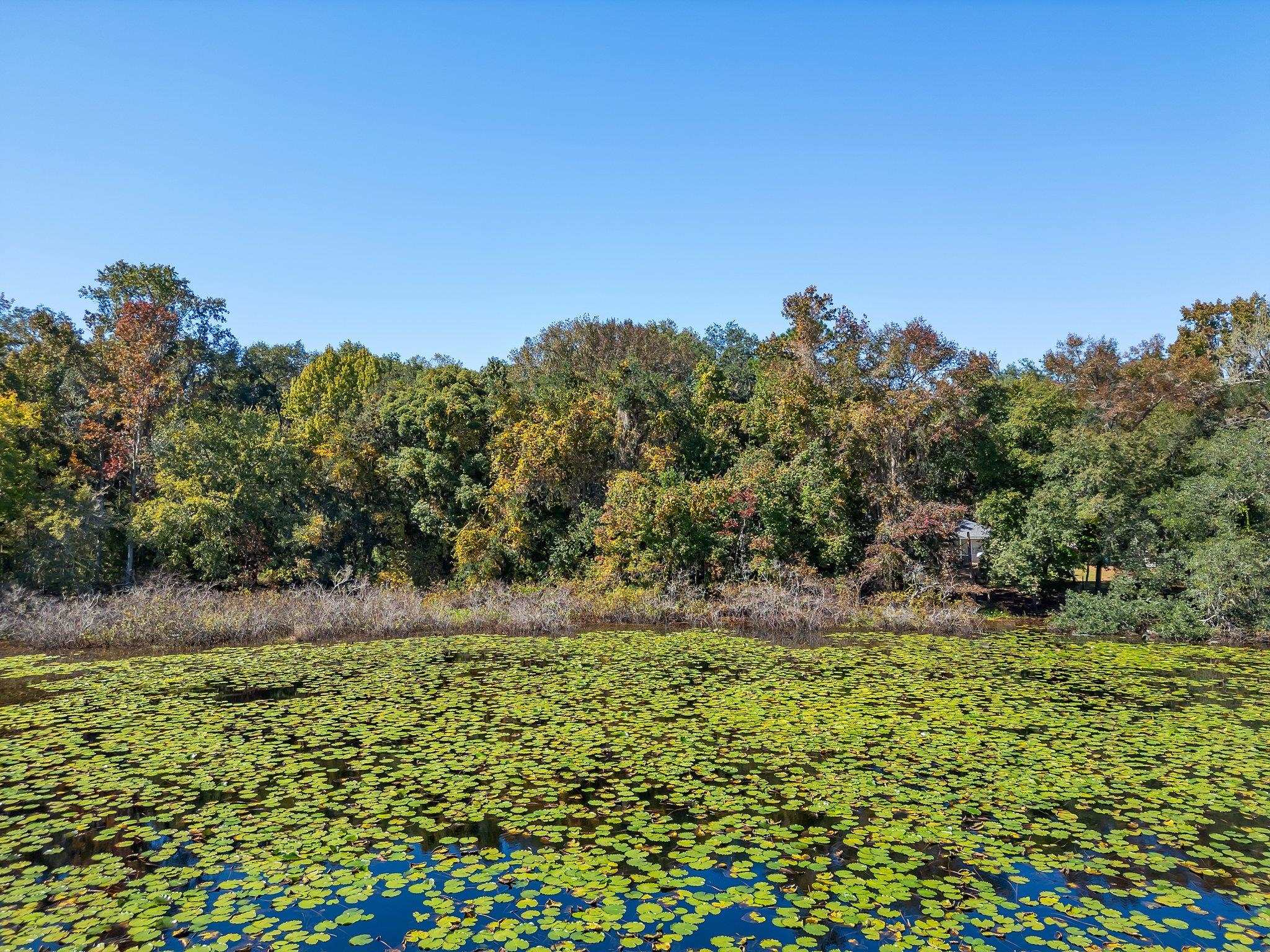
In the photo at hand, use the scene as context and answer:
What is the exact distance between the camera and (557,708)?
10.2 m

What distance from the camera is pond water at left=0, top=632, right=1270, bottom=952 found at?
5176mm

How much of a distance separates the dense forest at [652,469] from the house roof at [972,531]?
0.99 feet

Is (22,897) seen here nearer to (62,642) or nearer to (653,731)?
(653,731)

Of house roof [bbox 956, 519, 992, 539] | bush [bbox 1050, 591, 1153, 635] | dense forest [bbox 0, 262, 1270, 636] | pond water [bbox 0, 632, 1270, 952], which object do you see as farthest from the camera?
house roof [bbox 956, 519, 992, 539]

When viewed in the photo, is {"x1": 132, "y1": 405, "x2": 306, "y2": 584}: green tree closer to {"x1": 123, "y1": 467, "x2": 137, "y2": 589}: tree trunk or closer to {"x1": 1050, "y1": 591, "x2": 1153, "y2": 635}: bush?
{"x1": 123, "y1": 467, "x2": 137, "y2": 589}: tree trunk

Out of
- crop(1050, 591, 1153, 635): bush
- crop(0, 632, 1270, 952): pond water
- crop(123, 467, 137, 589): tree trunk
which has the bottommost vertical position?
crop(0, 632, 1270, 952): pond water

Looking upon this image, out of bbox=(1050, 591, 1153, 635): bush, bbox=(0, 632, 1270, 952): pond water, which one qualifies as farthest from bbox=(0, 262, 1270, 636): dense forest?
bbox=(0, 632, 1270, 952): pond water

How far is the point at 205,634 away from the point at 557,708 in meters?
8.77

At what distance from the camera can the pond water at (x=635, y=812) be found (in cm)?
518

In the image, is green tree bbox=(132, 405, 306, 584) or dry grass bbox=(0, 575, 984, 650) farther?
green tree bbox=(132, 405, 306, 584)

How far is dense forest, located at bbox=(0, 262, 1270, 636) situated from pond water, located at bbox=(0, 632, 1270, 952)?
22.6 ft

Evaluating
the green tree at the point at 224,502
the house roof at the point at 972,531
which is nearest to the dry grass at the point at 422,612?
the green tree at the point at 224,502

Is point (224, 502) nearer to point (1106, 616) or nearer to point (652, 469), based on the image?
point (652, 469)

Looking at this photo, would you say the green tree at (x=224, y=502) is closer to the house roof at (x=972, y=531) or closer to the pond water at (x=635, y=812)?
the pond water at (x=635, y=812)
